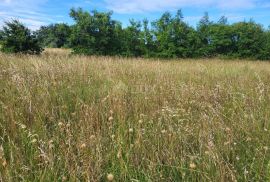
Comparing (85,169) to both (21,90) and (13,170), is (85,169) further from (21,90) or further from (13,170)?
(21,90)

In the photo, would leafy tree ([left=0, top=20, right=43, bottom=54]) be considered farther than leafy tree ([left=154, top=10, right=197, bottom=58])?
No

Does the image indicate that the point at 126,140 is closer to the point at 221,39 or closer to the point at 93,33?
the point at 93,33

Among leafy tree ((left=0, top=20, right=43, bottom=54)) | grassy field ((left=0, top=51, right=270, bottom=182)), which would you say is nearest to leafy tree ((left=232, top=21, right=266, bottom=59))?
leafy tree ((left=0, top=20, right=43, bottom=54))

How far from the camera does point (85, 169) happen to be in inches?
75.9

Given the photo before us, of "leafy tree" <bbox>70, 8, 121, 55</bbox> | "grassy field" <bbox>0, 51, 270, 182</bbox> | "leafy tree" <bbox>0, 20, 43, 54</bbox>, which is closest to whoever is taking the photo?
"grassy field" <bbox>0, 51, 270, 182</bbox>

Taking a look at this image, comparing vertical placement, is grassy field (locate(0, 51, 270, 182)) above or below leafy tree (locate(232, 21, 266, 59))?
below

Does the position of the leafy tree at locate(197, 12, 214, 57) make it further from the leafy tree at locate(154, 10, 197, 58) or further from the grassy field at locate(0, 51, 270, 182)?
the grassy field at locate(0, 51, 270, 182)

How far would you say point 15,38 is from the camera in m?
14.4

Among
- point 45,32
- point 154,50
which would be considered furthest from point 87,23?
point 45,32

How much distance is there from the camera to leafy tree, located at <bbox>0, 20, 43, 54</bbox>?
47.0 feet

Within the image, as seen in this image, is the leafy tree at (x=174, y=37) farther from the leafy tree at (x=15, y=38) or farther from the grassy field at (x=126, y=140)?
the grassy field at (x=126, y=140)

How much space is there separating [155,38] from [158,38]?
0.26 m

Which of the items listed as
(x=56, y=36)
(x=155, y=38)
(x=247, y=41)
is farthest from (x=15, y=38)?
(x=56, y=36)

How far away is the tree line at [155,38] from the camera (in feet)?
54.3
